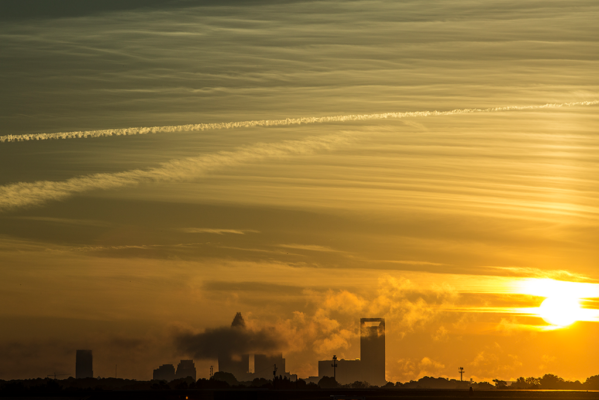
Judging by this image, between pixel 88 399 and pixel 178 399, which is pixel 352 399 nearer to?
pixel 178 399

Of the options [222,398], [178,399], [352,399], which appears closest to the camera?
[352,399]

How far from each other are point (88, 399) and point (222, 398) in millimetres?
34917

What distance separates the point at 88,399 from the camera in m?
200

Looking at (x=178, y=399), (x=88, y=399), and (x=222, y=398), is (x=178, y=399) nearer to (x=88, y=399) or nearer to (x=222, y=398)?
(x=222, y=398)

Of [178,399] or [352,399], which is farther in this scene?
[178,399]

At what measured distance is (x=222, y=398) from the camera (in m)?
199

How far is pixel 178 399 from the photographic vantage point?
186 metres

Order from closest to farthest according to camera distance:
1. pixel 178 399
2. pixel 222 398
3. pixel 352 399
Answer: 1. pixel 352 399
2. pixel 178 399
3. pixel 222 398

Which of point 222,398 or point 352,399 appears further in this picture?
point 222,398

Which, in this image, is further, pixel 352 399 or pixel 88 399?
pixel 88 399

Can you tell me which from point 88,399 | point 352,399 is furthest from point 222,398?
point 352,399

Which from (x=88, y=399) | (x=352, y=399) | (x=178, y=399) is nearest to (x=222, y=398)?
(x=178, y=399)

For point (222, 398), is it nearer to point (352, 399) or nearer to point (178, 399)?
point (178, 399)

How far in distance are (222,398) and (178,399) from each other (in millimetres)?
16144
